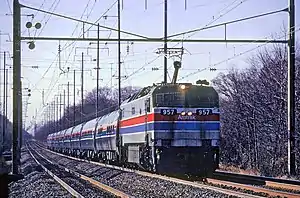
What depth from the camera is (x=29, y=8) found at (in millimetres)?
26922

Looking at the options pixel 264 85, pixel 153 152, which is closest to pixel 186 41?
pixel 153 152

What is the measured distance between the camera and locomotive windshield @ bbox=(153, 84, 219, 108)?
2431cm

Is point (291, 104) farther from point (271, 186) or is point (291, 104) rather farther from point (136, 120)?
point (136, 120)

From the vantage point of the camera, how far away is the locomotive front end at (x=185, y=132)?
78.9ft

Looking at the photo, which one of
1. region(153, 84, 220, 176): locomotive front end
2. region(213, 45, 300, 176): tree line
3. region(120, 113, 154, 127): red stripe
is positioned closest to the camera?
region(153, 84, 220, 176): locomotive front end

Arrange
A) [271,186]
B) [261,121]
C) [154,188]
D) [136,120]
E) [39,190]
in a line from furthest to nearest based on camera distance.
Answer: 1. [261,121]
2. [136,120]
3. [39,190]
4. [154,188]
5. [271,186]

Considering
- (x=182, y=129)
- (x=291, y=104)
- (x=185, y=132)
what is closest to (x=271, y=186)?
(x=185, y=132)

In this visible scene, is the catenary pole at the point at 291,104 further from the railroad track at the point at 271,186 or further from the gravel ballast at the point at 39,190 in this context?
the gravel ballast at the point at 39,190

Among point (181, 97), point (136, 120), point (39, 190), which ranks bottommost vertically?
point (39, 190)

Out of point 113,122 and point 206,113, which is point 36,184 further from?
point 113,122

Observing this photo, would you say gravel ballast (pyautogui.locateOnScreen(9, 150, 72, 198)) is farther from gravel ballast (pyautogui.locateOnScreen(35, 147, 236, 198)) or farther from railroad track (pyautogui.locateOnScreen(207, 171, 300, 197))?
railroad track (pyautogui.locateOnScreen(207, 171, 300, 197))

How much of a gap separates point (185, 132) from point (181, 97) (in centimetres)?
145

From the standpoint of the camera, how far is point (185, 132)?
79.0 ft

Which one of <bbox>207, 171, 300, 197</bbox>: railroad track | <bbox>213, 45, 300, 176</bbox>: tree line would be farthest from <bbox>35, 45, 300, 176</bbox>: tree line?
<bbox>207, 171, 300, 197</bbox>: railroad track
